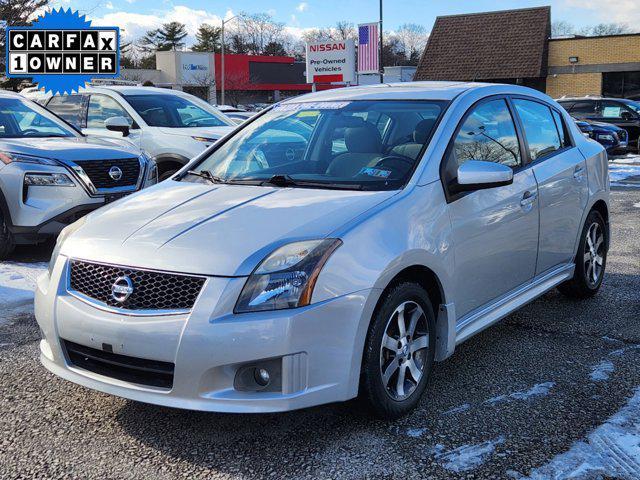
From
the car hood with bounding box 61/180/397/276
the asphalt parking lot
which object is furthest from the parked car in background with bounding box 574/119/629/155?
the car hood with bounding box 61/180/397/276

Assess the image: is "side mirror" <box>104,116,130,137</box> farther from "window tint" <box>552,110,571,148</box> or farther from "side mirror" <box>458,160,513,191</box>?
"side mirror" <box>458,160,513,191</box>

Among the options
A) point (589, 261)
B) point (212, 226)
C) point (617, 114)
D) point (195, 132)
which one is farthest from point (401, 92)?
point (617, 114)

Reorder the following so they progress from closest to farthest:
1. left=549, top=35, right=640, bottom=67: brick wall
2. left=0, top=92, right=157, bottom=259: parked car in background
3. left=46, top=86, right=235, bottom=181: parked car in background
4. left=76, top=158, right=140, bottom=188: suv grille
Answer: left=0, top=92, right=157, bottom=259: parked car in background < left=76, top=158, right=140, bottom=188: suv grille < left=46, top=86, right=235, bottom=181: parked car in background < left=549, top=35, right=640, bottom=67: brick wall

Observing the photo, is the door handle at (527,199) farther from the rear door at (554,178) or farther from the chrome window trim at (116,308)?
the chrome window trim at (116,308)

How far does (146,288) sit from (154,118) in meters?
7.30

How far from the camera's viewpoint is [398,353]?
3.56m

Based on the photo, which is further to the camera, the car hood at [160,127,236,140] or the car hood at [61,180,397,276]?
the car hood at [160,127,236,140]

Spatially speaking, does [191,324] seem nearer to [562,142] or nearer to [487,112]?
[487,112]

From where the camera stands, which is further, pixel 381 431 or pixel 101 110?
pixel 101 110

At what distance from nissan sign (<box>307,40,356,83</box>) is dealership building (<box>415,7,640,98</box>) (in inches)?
444

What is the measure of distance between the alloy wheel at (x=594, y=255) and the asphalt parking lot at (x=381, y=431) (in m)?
1.17

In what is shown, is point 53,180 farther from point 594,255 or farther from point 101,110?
point 594,255

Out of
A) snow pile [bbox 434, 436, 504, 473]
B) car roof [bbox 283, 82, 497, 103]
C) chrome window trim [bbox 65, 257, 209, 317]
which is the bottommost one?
snow pile [bbox 434, 436, 504, 473]

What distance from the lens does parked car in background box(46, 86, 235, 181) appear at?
9.70 metres
